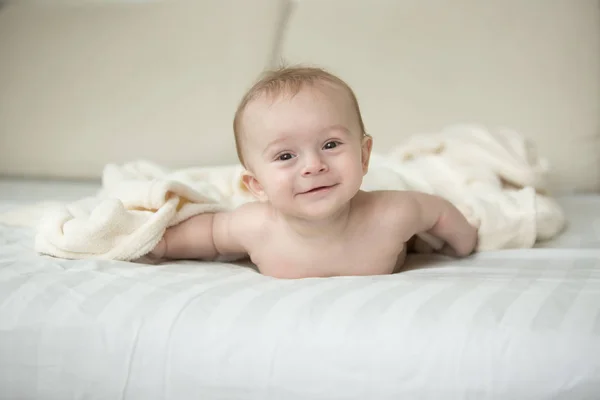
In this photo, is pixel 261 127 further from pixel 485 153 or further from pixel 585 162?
pixel 585 162

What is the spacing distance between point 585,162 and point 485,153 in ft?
1.46

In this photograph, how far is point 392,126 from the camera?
5.97ft

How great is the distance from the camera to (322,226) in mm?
1033

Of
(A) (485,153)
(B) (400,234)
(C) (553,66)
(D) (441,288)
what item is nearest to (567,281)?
(D) (441,288)

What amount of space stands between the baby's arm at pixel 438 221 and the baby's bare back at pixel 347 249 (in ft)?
0.12

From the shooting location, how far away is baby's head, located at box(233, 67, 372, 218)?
95 centimetres

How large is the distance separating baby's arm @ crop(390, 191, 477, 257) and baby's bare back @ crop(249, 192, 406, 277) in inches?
1.4

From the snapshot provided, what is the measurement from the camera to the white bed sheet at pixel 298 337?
693 mm

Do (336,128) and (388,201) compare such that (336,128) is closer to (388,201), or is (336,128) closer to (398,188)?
(388,201)

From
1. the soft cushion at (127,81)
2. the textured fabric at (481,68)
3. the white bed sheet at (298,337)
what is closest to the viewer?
the white bed sheet at (298,337)

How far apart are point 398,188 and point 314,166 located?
0.43 metres

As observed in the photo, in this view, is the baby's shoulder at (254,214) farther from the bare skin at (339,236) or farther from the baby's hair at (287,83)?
the baby's hair at (287,83)

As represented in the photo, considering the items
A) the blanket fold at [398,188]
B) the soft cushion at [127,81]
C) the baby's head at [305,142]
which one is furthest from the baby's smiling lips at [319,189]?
the soft cushion at [127,81]

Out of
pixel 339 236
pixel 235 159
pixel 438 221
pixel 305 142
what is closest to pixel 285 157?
pixel 305 142
